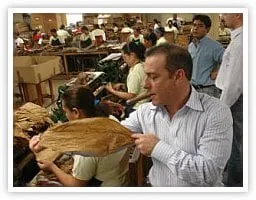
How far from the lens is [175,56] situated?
4.75ft

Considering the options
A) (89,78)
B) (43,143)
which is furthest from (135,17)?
(43,143)

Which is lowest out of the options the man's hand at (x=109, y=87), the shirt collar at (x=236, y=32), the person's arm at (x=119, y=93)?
the person's arm at (x=119, y=93)

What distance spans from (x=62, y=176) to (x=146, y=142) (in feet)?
1.02

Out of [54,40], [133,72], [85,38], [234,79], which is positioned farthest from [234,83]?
[54,40]

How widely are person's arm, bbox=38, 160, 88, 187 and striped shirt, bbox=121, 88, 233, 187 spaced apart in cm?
27

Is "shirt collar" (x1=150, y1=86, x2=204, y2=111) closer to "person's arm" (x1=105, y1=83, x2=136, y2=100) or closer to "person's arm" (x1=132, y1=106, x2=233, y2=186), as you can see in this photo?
"person's arm" (x1=132, y1=106, x2=233, y2=186)

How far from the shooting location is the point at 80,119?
1500mm

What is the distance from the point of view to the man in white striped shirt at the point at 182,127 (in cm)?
145

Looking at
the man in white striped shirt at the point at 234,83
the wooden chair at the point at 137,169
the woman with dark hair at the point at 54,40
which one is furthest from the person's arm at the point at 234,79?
the woman with dark hair at the point at 54,40

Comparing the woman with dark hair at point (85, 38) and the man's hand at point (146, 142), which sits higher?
the woman with dark hair at point (85, 38)

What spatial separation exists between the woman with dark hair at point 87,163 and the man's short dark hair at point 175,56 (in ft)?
0.87

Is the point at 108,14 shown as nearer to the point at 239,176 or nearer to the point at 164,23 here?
the point at 164,23

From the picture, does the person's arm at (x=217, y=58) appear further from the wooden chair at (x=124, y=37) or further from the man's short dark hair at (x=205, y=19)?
the wooden chair at (x=124, y=37)
